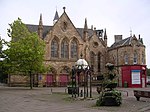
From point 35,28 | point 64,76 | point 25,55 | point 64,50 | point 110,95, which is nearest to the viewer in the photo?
point 110,95

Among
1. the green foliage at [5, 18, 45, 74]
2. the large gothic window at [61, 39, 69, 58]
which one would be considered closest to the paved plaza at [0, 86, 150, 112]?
the green foliage at [5, 18, 45, 74]

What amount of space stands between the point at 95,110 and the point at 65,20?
154ft

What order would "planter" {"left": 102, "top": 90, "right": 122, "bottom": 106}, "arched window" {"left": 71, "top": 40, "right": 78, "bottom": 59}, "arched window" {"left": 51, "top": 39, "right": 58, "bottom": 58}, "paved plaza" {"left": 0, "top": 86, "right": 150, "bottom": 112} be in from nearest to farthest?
"paved plaza" {"left": 0, "top": 86, "right": 150, "bottom": 112}
"planter" {"left": 102, "top": 90, "right": 122, "bottom": 106}
"arched window" {"left": 51, "top": 39, "right": 58, "bottom": 58}
"arched window" {"left": 71, "top": 40, "right": 78, "bottom": 59}

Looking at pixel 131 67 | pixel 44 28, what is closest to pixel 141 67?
pixel 131 67

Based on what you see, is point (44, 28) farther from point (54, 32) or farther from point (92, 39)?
point (92, 39)

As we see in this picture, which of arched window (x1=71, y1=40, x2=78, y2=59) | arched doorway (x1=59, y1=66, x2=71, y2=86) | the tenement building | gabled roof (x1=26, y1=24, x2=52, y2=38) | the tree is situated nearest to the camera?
the tree


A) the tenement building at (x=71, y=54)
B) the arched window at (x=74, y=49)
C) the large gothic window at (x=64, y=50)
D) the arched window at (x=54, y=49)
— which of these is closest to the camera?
the tenement building at (x=71, y=54)

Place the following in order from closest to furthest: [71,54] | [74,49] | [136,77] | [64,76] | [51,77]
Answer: [136,77], [51,77], [64,76], [71,54], [74,49]

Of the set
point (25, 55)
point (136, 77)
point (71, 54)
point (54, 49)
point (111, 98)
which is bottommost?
point (111, 98)

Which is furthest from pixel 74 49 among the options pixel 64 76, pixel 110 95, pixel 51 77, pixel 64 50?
pixel 110 95

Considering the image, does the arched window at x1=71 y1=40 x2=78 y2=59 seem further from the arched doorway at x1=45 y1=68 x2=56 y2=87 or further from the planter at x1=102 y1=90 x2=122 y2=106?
the planter at x1=102 y1=90 x2=122 y2=106

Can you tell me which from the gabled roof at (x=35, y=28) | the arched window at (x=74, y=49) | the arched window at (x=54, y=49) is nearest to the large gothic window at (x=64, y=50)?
the arched window at (x=74, y=49)

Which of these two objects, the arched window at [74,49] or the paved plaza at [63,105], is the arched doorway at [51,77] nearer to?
the arched window at [74,49]

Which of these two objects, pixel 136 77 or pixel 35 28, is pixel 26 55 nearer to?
pixel 35 28
